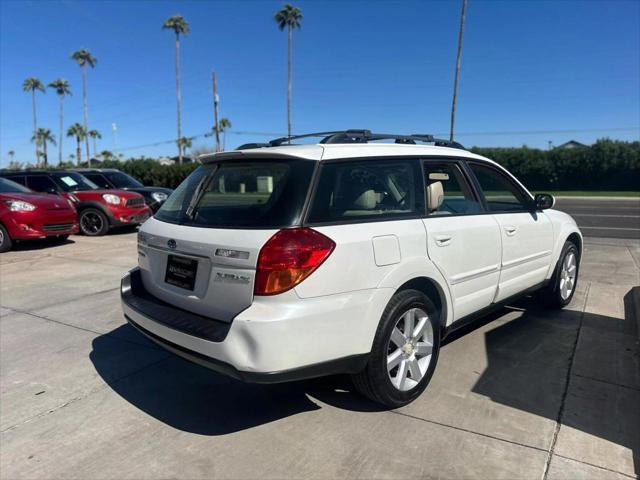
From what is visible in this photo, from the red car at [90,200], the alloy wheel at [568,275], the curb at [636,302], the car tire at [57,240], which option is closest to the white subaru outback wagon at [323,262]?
the alloy wheel at [568,275]

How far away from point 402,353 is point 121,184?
12.3 meters

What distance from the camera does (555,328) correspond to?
458cm

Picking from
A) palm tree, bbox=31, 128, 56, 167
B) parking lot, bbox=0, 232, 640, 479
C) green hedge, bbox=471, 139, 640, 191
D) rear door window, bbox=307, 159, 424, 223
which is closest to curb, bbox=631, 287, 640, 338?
parking lot, bbox=0, 232, 640, 479

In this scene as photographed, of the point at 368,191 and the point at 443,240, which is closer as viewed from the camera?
the point at 368,191

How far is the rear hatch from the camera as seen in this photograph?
2.60m

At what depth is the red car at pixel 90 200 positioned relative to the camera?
37.1ft

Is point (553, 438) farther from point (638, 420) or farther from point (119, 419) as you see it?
point (119, 419)

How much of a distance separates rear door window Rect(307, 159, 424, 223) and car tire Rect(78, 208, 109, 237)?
9.87 m

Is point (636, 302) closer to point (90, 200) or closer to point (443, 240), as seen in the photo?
point (443, 240)

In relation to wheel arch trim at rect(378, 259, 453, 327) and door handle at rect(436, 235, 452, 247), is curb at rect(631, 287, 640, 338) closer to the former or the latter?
wheel arch trim at rect(378, 259, 453, 327)

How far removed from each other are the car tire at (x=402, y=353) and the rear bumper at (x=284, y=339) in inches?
4.6

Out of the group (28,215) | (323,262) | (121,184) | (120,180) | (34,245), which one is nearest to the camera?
(323,262)

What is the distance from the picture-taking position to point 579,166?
3766 cm

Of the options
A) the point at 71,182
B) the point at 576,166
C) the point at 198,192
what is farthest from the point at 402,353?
the point at 576,166
